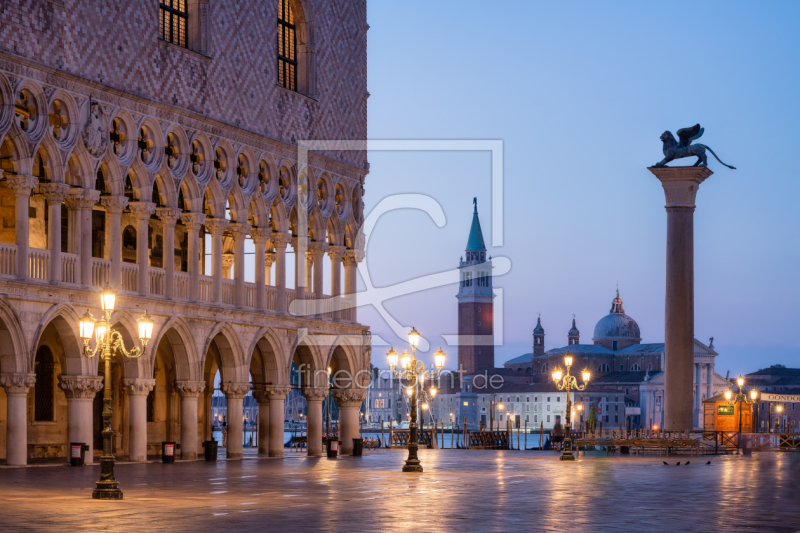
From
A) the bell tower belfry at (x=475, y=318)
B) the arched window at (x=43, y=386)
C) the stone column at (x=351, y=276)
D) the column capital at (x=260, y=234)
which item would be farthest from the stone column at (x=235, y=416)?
the bell tower belfry at (x=475, y=318)

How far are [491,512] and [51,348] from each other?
1914cm

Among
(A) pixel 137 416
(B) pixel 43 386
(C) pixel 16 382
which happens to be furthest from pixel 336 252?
(C) pixel 16 382

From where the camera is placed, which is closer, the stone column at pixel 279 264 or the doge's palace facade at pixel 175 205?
the doge's palace facade at pixel 175 205

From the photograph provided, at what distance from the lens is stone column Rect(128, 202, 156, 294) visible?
32344 millimetres

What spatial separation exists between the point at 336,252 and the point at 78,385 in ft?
41.8

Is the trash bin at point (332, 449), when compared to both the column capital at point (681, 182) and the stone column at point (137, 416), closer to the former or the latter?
the stone column at point (137, 416)

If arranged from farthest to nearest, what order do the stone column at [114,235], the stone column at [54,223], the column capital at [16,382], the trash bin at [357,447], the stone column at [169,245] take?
the trash bin at [357,447]
the stone column at [169,245]
the stone column at [114,235]
the stone column at [54,223]
the column capital at [16,382]

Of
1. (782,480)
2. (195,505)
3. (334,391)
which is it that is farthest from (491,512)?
(334,391)

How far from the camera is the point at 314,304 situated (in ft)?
131

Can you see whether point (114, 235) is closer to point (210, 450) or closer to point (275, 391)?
point (210, 450)

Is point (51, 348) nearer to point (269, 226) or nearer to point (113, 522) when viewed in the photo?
point (269, 226)

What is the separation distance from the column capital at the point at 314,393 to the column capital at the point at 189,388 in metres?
6.22

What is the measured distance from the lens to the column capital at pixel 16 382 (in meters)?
28.5

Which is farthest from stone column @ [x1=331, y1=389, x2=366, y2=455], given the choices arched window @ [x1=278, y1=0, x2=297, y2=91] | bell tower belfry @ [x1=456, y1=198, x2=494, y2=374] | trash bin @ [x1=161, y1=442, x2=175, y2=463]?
bell tower belfry @ [x1=456, y1=198, x2=494, y2=374]
